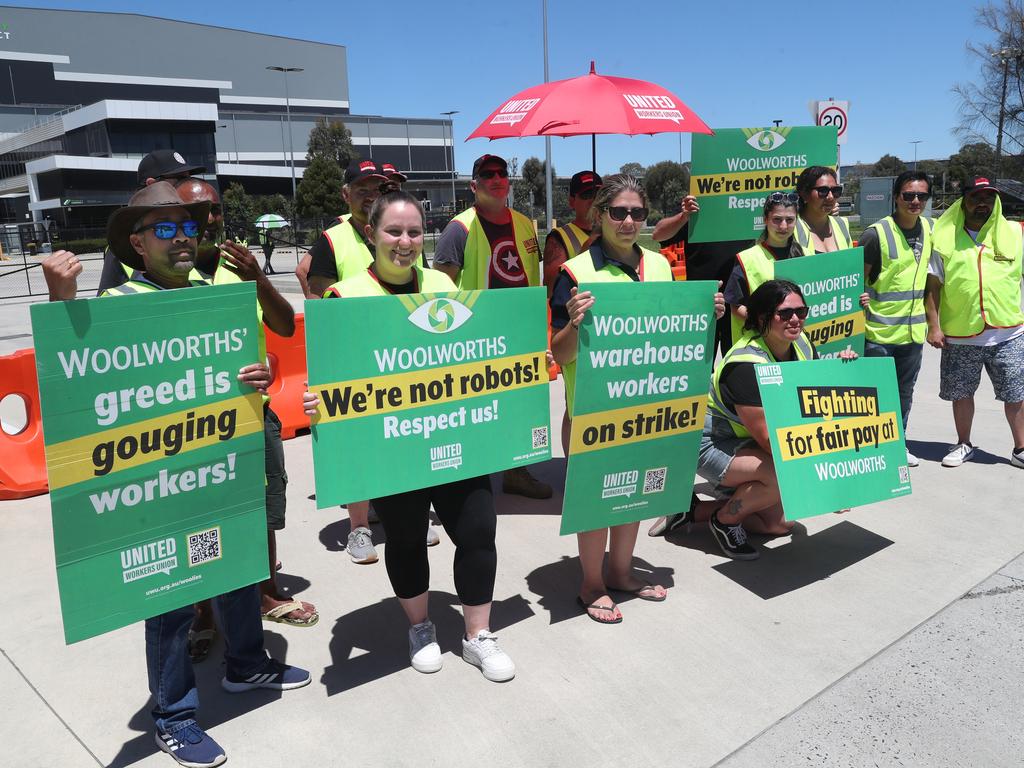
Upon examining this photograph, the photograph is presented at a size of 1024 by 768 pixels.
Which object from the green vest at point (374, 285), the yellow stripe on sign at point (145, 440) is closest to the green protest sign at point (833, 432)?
the green vest at point (374, 285)

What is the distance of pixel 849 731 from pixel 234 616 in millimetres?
2311

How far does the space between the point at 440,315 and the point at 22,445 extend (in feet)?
13.4

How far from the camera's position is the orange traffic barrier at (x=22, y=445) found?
543cm

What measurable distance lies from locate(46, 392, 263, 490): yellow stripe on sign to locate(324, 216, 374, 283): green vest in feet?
5.03

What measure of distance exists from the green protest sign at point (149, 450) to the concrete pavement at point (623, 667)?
64 centimetres

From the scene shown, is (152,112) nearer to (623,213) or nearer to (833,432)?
(623,213)

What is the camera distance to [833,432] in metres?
4.02

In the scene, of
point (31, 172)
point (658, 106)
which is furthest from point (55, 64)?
point (658, 106)

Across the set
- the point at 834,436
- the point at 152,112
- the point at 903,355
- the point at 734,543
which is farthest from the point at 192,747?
the point at 152,112

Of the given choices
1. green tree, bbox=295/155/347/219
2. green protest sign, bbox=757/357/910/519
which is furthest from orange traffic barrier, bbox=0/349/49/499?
green tree, bbox=295/155/347/219

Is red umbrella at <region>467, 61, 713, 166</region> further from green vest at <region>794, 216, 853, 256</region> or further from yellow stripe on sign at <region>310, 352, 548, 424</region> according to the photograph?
yellow stripe on sign at <region>310, 352, 548, 424</region>

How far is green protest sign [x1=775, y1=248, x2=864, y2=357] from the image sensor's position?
4.55m

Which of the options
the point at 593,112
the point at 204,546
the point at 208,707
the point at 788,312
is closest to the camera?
the point at 204,546

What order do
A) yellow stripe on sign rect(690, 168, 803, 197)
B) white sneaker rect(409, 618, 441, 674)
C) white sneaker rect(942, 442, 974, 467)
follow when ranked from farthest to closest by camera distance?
white sneaker rect(942, 442, 974, 467)
yellow stripe on sign rect(690, 168, 803, 197)
white sneaker rect(409, 618, 441, 674)
